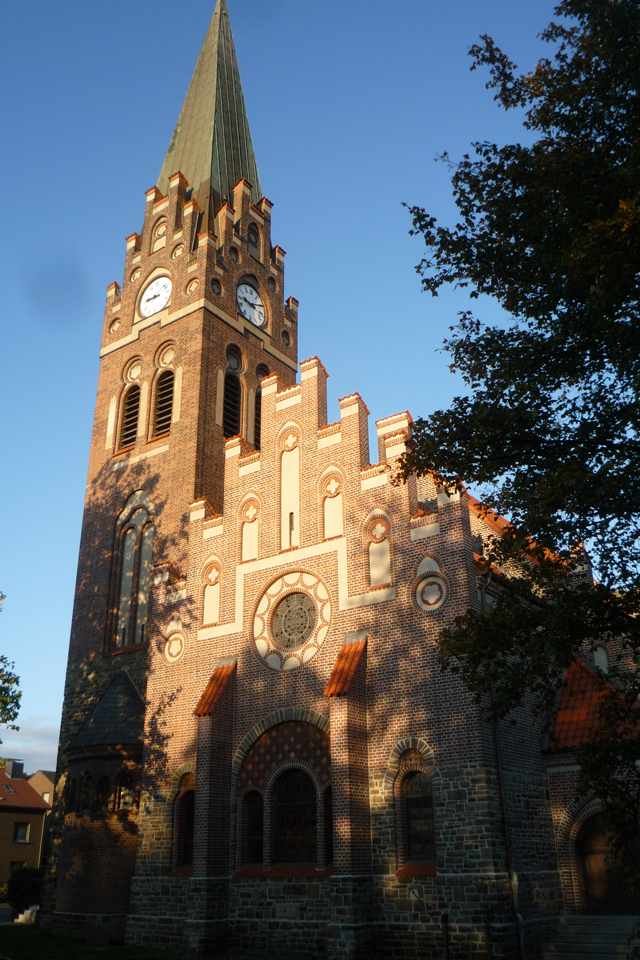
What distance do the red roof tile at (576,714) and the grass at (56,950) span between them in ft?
33.4

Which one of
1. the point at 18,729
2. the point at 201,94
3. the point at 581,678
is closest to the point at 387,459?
the point at 581,678

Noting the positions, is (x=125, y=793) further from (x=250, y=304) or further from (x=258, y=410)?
(x=250, y=304)

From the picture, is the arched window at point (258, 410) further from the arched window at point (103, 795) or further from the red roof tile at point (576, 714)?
the red roof tile at point (576, 714)

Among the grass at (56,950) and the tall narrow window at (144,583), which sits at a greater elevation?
the tall narrow window at (144,583)

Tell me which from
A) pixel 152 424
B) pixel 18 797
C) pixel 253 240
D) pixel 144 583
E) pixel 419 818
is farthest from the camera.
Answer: pixel 18 797

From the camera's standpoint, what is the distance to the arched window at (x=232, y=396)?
1154 inches

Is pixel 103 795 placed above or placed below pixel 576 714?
below

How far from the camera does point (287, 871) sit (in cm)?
1853

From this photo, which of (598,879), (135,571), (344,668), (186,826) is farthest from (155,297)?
(598,879)

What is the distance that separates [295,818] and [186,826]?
361cm

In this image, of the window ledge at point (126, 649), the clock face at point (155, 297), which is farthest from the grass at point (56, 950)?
the clock face at point (155, 297)

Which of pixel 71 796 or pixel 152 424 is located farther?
pixel 152 424

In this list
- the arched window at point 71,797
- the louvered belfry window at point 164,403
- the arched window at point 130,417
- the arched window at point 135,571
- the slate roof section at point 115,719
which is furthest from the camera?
the arched window at point 130,417

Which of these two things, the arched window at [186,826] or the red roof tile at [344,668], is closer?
the red roof tile at [344,668]
